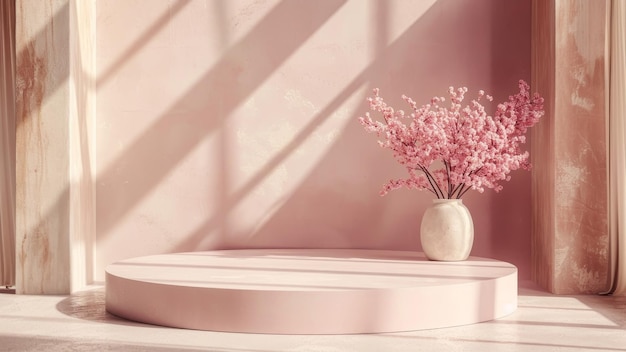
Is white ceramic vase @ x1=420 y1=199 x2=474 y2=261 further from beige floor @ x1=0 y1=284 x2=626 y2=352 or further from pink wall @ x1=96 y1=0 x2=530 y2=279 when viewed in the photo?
pink wall @ x1=96 y1=0 x2=530 y2=279

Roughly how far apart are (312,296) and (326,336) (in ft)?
0.56

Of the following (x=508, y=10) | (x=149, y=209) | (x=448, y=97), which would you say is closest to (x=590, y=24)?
(x=508, y=10)

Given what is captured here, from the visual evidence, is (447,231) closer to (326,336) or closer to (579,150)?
(579,150)

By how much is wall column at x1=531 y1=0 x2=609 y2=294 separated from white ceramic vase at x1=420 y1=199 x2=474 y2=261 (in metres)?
0.57

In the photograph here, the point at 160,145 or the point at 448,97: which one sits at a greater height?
the point at 448,97

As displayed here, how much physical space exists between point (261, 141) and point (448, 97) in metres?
1.19

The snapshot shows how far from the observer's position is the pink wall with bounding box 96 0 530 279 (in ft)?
15.1

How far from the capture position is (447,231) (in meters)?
3.84

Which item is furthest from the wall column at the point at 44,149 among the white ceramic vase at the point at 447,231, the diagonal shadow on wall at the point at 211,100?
the white ceramic vase at the point at 447,231

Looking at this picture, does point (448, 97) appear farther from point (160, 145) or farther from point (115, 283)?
point (115, 283)

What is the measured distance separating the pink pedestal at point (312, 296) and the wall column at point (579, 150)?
2.14 ft

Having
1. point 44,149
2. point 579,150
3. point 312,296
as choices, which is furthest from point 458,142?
point 44,149

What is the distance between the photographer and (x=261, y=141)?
15.3 ft

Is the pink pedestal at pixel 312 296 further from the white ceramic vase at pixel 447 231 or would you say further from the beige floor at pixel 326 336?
the white ceramic vase at pixel 447 231
